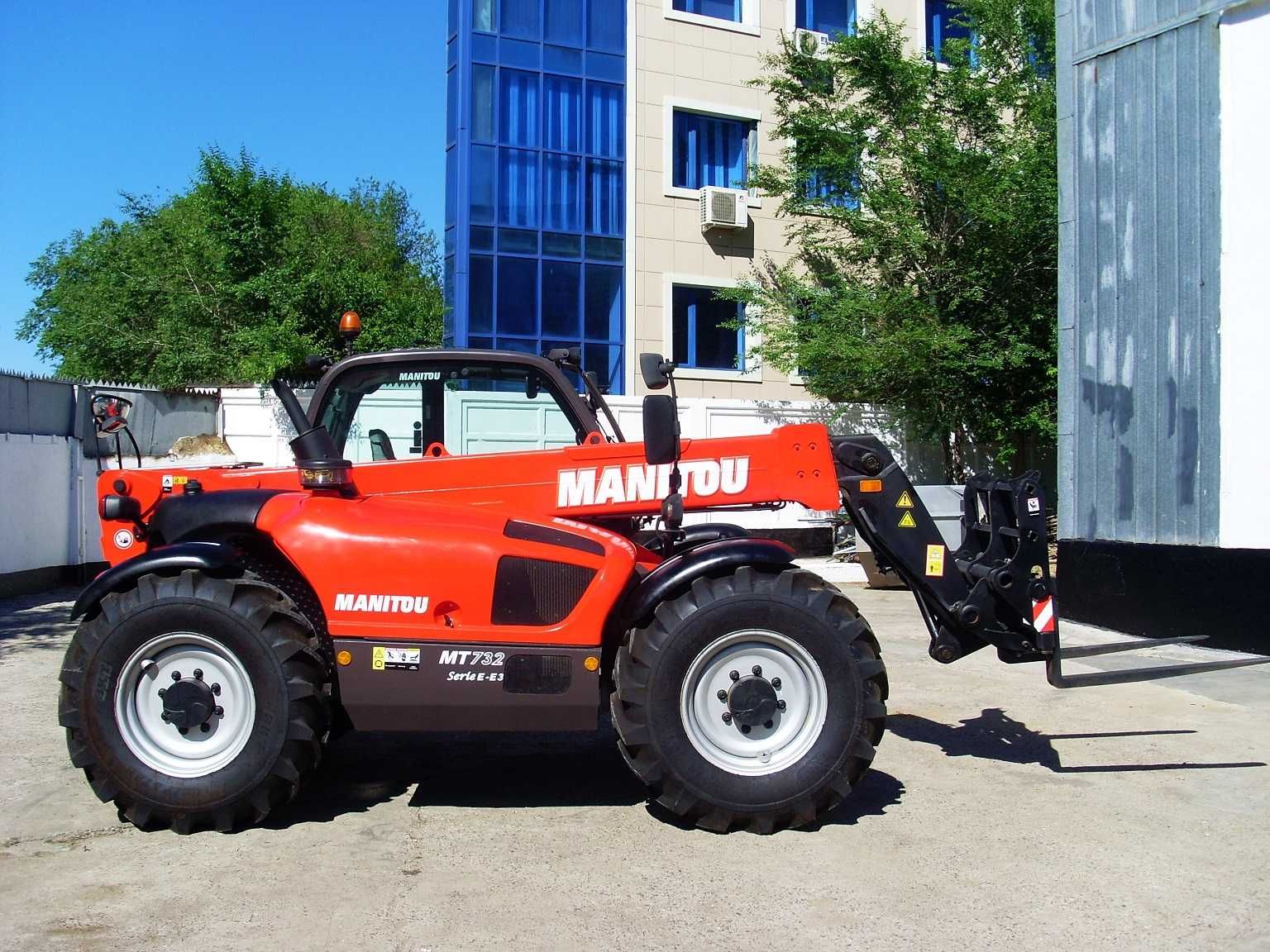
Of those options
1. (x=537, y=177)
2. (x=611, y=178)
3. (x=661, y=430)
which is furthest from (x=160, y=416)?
(x=661, y=430)

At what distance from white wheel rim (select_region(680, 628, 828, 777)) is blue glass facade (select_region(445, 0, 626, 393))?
1703 centimetres

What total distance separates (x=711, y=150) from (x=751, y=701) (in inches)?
790

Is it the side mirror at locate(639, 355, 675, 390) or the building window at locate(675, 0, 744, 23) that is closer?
the side mirror at locate(639, 355, 675, 390)

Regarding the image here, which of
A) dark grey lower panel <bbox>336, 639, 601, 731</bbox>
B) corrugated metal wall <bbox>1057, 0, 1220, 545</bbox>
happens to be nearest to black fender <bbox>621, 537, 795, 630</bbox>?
dark grey lower panel <bbox>336, 639, 601, 731</bbox>

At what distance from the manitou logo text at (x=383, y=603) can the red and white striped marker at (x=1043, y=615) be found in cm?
305

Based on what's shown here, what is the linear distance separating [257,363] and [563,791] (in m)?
15.2

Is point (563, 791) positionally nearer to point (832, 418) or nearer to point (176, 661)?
point (176, 661)

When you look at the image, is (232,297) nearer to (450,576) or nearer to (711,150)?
(711,150)

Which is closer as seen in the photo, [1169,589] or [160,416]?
[1169,589]

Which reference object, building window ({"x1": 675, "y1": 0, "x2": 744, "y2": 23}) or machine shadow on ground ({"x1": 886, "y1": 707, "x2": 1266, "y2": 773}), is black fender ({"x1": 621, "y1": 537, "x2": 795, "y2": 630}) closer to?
machine shadow on ground ({"x1": 886, "y1": 707, "x2": 1266, "y2": 773})

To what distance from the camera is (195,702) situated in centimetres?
510

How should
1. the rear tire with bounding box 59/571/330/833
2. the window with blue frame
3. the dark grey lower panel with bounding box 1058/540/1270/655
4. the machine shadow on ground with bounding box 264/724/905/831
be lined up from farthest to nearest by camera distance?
1. the window with blue frame
2. the dark grey lower panel with bounding box 1058/540/1270/655
3. the machine shadow on ground with bounding box 264/724/905/831
4. the rear tire with bounding box 59/571/330/833

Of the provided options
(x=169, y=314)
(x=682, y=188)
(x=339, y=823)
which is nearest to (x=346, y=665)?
(x=339, y=823)

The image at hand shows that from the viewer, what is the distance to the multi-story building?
21812mm
